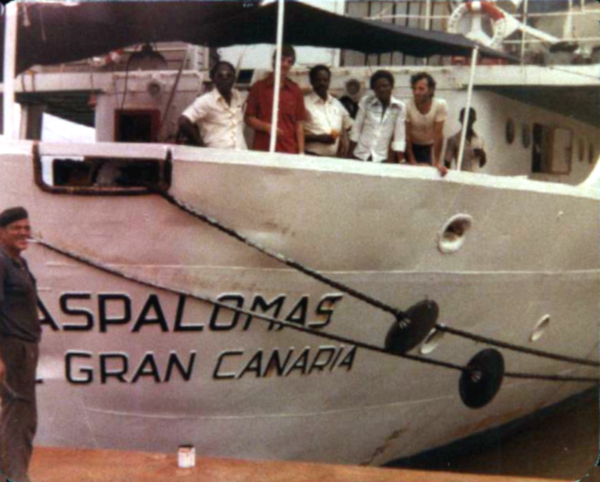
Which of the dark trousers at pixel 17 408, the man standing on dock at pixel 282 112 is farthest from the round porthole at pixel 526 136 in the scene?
the dark trousers at pixel 17 408

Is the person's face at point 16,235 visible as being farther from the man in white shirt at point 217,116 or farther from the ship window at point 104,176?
the man in white shirt at point 217,116

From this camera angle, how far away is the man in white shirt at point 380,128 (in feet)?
21.3

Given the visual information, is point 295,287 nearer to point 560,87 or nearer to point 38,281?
point 38,281

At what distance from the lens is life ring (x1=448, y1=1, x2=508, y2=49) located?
695cm

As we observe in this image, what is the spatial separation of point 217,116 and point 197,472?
84.8 inches

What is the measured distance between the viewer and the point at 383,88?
6.44m

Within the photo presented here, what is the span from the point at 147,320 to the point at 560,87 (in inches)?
156

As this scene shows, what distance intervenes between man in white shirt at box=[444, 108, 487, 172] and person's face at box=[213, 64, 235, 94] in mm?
2094

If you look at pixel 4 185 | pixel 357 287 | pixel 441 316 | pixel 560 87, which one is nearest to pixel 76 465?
pixel 4 185

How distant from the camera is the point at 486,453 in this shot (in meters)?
7.87

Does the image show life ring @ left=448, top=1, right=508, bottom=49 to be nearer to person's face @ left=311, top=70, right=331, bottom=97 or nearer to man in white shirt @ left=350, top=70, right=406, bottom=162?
man in white shirt @ left=350, top=70, right=406, bottom=162

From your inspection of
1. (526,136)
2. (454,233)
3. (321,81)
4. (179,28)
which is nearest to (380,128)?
(321,81)

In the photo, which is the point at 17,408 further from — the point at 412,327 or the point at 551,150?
the point at 551,150

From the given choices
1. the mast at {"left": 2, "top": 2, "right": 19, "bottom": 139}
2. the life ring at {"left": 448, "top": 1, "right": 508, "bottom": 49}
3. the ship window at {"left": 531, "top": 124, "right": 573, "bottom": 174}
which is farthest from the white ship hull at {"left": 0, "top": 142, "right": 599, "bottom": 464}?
the life ring at {"left": 448, "top": 1, "right": 508, "bottom": 49}
